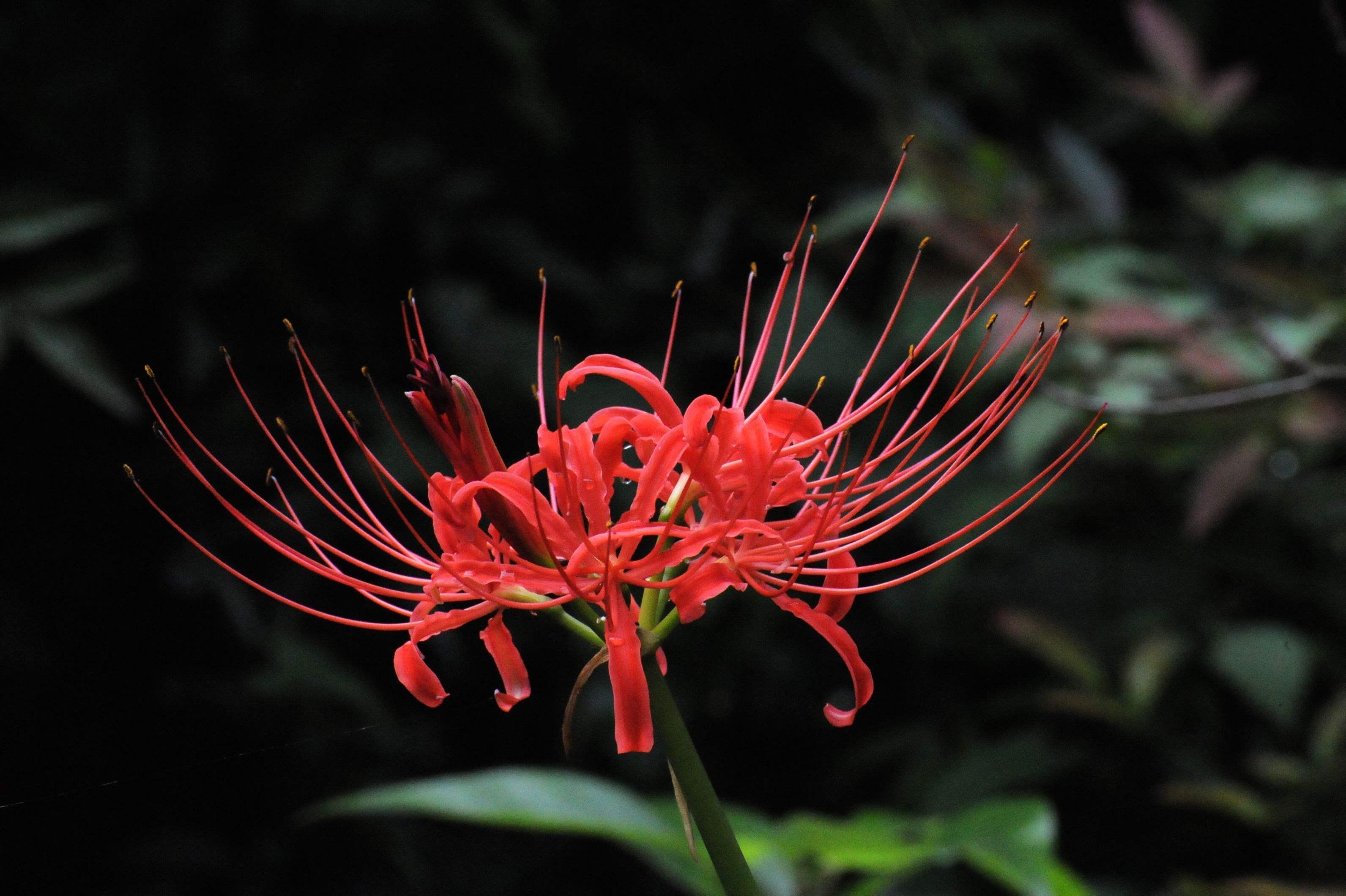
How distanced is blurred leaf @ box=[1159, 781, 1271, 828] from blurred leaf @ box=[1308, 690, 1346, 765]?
11 cm

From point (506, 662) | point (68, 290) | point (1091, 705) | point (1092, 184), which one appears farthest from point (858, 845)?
point (1092, 184)

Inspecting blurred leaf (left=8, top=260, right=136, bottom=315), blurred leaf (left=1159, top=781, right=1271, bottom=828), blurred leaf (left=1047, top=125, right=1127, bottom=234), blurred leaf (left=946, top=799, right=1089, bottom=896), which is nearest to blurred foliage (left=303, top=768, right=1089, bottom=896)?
blurred leaf (left=946, top=799, right=1089, bottom=896)

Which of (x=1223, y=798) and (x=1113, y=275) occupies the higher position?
(x=1113, y=275)

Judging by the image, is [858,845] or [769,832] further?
[769,832]

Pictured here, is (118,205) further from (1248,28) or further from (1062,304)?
(1248,28)

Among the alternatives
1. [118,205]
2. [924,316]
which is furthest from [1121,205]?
[118,205]

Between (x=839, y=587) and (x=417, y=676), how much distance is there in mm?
291

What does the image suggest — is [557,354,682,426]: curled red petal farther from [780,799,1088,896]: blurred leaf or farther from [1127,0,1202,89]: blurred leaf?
[1127,0,1202,89]: blurred leaf

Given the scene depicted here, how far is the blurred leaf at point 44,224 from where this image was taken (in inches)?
61.2

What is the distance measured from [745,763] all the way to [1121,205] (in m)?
1.27

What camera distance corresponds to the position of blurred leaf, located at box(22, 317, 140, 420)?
1.57 meters

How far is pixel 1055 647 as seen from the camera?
184cm

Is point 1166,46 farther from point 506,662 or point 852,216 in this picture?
point 506,662

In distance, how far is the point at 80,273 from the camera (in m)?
1.66
